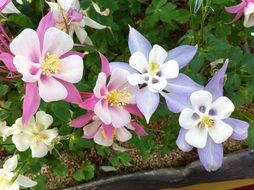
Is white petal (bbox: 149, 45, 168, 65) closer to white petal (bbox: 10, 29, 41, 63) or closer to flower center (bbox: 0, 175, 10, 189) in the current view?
white petal (bbox: 10, 29, 41, 63)

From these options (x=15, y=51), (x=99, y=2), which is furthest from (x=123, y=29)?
(x=15, y=51)

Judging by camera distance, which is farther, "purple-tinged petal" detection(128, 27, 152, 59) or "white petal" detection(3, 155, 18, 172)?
"white petal" detection(3, 155, 18, 172)

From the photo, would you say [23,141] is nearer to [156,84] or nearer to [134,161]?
[156,84]

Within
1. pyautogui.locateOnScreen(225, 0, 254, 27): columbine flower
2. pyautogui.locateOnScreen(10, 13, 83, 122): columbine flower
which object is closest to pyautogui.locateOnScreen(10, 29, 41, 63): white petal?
pyautogui.locateOnScreen(10, 13, 83, 122): columbine flower

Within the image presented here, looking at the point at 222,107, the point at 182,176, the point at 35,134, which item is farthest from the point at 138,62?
the point at 182,176

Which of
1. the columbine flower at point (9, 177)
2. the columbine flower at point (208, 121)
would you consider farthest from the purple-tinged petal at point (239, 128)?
Result: the columbine flower at point (9, 177)
